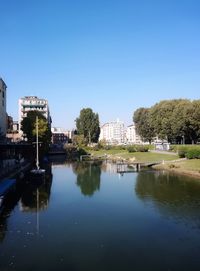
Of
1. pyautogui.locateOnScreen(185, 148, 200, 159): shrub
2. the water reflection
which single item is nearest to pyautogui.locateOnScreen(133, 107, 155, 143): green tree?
pyautogui.locateOnScreen(185, 148, 200, 159): shrub

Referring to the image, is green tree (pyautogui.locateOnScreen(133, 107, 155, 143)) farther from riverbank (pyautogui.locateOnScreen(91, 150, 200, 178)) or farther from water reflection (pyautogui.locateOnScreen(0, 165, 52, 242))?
water reflection (pyautogui.locateOnScreen(0, 165, 52, 242))

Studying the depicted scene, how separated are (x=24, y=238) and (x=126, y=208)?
59.6 ft

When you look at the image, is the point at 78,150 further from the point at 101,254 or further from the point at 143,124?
the point at 101,254

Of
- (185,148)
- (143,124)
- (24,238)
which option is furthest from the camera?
(143,124)

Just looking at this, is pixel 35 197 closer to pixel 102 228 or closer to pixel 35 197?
pixel 35 197

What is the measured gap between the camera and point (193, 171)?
7950 cm

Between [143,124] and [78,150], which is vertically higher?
[143,124]

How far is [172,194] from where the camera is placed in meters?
57.2

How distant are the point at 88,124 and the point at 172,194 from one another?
5488 inches

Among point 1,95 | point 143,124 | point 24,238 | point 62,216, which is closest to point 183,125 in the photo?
point 143,124

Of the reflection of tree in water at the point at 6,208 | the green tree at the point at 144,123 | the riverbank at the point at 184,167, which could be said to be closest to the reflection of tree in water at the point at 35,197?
the reflection of tree in water at the point at 6,208

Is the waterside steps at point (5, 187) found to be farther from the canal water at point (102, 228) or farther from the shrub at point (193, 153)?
the shrub at point (193, 153)

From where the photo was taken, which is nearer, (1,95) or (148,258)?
(148,258)

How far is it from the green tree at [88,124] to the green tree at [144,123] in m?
30.2
